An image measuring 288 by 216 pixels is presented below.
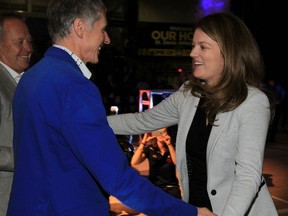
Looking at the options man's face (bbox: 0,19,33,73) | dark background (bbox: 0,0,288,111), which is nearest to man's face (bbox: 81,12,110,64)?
man's face (bbox: 0,19,33,73)

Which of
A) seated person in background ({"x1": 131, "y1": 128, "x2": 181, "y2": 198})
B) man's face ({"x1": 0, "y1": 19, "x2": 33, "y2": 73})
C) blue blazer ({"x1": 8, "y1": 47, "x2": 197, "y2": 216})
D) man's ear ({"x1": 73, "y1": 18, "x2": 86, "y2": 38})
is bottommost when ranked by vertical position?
seated person in background ({"x1": 131, "y1": 128, "x2": 181, "y2": 198})

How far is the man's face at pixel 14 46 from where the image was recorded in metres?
2.55

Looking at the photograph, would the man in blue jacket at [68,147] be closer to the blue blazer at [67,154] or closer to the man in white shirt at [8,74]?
the blue blazer at [67,154]

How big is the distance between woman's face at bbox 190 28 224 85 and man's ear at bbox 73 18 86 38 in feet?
2.12

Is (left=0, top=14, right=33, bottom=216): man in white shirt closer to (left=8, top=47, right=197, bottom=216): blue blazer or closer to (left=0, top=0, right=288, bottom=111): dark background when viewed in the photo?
(left=8, top=47, right=197, bottom=216): blue blazer

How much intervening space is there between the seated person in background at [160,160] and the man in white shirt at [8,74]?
114 inches

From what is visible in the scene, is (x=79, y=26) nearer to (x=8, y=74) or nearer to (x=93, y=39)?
(x=93, y=39)

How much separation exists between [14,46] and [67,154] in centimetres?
139

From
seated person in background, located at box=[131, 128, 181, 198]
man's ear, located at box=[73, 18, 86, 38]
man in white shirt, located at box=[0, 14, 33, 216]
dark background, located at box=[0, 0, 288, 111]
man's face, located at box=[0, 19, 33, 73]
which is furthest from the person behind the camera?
dark background, located at box=[0, 0, 288, 111]

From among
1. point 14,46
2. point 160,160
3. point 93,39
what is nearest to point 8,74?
point 14,46

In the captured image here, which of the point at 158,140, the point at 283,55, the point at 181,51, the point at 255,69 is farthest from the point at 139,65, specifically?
A: the point at 255,69

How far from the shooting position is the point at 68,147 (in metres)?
1.42

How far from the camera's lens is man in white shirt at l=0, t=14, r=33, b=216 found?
217 centimetres

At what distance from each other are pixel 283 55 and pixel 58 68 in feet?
59.9
